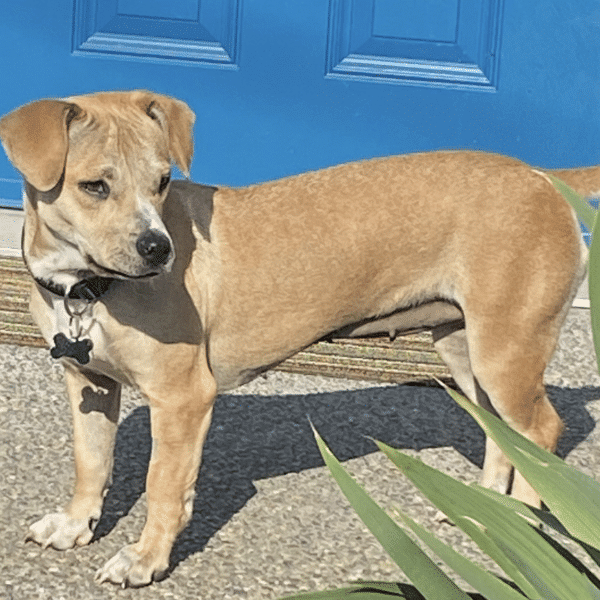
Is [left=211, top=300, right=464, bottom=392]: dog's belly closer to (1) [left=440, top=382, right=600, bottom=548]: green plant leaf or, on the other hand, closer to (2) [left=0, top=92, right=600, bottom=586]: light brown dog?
(2) [left=0, top=92, right=600, bottom=586]: light brown dog

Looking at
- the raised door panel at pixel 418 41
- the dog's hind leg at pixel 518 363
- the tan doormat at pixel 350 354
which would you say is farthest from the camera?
the raised door panel at pixel 418 41

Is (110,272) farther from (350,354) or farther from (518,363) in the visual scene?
(350,354)

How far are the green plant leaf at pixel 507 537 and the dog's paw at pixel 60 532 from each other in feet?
6.44

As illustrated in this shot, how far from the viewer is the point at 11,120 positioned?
9.25ft

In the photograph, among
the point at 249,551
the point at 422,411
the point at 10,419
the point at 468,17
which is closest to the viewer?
the point at 249,551

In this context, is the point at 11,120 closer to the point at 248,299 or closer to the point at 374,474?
the point at 248,299

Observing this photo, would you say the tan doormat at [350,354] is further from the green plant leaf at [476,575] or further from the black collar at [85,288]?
the green plant leaf at [476,575]

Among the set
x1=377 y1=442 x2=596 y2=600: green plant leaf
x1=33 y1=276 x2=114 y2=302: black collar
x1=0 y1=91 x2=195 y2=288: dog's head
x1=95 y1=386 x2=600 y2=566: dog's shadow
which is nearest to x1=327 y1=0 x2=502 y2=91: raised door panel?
x1=95 y1=386 x2=600 y2=566: dog's shadow

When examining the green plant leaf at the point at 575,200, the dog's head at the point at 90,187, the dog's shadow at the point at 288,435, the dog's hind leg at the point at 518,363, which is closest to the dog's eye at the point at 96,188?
the dog's head at the point at 90,187

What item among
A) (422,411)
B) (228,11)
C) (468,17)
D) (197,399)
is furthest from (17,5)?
(197,399)

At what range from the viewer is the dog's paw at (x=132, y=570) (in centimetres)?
306

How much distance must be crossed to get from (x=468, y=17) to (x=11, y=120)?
342 cm

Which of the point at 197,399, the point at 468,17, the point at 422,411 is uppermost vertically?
the point at 468,17

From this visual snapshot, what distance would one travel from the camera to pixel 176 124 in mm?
3113
